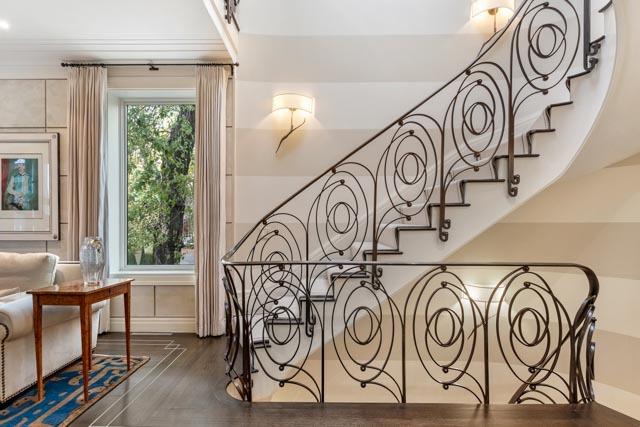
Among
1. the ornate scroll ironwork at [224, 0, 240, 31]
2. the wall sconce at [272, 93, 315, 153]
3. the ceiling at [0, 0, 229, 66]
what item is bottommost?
the wall sconce at [272, 93, 315, 153]

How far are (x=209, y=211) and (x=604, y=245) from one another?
4026mm

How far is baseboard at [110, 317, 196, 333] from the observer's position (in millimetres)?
4137

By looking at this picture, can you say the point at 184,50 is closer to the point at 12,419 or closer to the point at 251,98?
the point at 251,98

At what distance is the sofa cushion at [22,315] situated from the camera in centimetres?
249

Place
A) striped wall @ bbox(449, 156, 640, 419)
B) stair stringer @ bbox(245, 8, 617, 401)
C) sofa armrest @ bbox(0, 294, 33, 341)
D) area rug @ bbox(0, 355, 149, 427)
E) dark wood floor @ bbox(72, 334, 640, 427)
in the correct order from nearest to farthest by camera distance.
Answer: dark wood floor @ bbox(72, 334, 640, 427) → area rug @ bbox(0, 355, 149, 427) → sofa armrest @ bbox(0, 294, 33, 341) → stair stringer @ bbox(245, 8, 617, 401) → striped wall @ bbox(449, 156, 640, 419)

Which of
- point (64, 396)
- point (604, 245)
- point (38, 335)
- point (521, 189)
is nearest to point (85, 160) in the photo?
point (38, 335)

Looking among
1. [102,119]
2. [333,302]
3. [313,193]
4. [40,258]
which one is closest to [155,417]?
[333,302]

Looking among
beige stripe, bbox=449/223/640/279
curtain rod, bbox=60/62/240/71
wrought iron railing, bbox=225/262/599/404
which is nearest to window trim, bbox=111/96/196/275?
curtain rod, bbox=60/62/240/71

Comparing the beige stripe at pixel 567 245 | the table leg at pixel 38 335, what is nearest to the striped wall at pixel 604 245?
the beige stripe at pixel 567 245

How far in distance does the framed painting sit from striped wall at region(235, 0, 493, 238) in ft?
7.01

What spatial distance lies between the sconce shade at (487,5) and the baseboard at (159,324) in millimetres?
4576

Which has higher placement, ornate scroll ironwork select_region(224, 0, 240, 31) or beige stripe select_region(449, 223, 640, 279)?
ornate scroll ironwork select_region(224, 0, 240, 31)

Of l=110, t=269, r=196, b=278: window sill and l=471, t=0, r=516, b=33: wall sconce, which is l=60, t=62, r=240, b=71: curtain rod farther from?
l=471, t=0, r=516, b=33: wall sconce

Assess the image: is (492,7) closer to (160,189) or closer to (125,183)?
(160,189)
